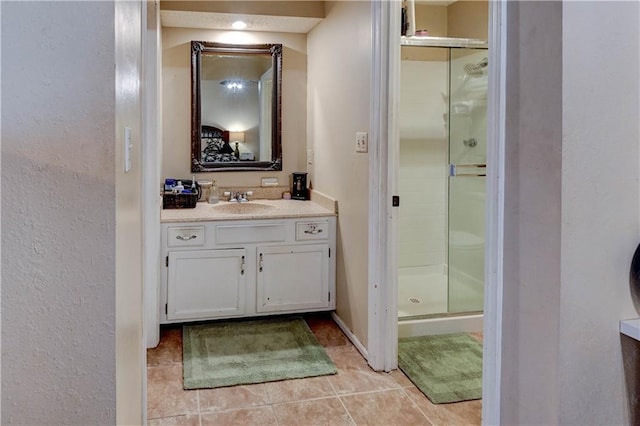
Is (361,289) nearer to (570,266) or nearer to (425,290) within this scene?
(425,290)

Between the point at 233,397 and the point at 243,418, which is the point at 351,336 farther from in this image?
the point at 243,418

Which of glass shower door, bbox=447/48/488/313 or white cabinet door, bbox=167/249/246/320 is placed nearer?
white cabinet door, bbox=167/249/246/320

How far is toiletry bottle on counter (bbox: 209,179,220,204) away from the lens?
147 inches

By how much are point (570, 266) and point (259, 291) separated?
222 centimetres

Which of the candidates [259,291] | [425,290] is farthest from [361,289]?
[425,290]

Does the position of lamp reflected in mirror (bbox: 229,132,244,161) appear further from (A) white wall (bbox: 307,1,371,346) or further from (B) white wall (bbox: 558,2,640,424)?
(B) white wall (bbox: 558,2,640,424)

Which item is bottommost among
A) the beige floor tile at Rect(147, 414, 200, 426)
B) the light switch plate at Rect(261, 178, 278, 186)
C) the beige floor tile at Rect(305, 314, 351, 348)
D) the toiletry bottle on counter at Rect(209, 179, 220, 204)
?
the beige floor tile at Rect(147, 414, 200, 426)

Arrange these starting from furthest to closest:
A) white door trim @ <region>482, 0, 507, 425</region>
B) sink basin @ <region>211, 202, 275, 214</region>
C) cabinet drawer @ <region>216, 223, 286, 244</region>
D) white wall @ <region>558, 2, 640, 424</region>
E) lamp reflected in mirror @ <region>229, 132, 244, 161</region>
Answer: lamp reflected in mirror @ <region>229, 132, 244, 161</region>, sink basin @ <region>211, 202, 275, 214</region>, cabinet drawer @ <region>216, 223, 286, 244</region>, white door trim @ <region>482, 0, 507, 425</region>, white wall @ <region>558, 2, 640, 424</region>

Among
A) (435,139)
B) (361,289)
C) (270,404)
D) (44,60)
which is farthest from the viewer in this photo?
(435,139)

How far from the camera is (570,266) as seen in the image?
1.41 metres

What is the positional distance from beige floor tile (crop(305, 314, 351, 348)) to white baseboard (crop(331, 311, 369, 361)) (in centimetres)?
3

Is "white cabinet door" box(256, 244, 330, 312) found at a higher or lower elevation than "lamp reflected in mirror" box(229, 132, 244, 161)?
lower

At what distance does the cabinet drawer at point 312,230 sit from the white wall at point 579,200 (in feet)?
6.31

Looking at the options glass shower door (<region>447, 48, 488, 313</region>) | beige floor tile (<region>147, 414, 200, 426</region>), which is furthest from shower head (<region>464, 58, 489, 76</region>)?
beige floor tile (<region>147, 414, 200, 426</region>)
